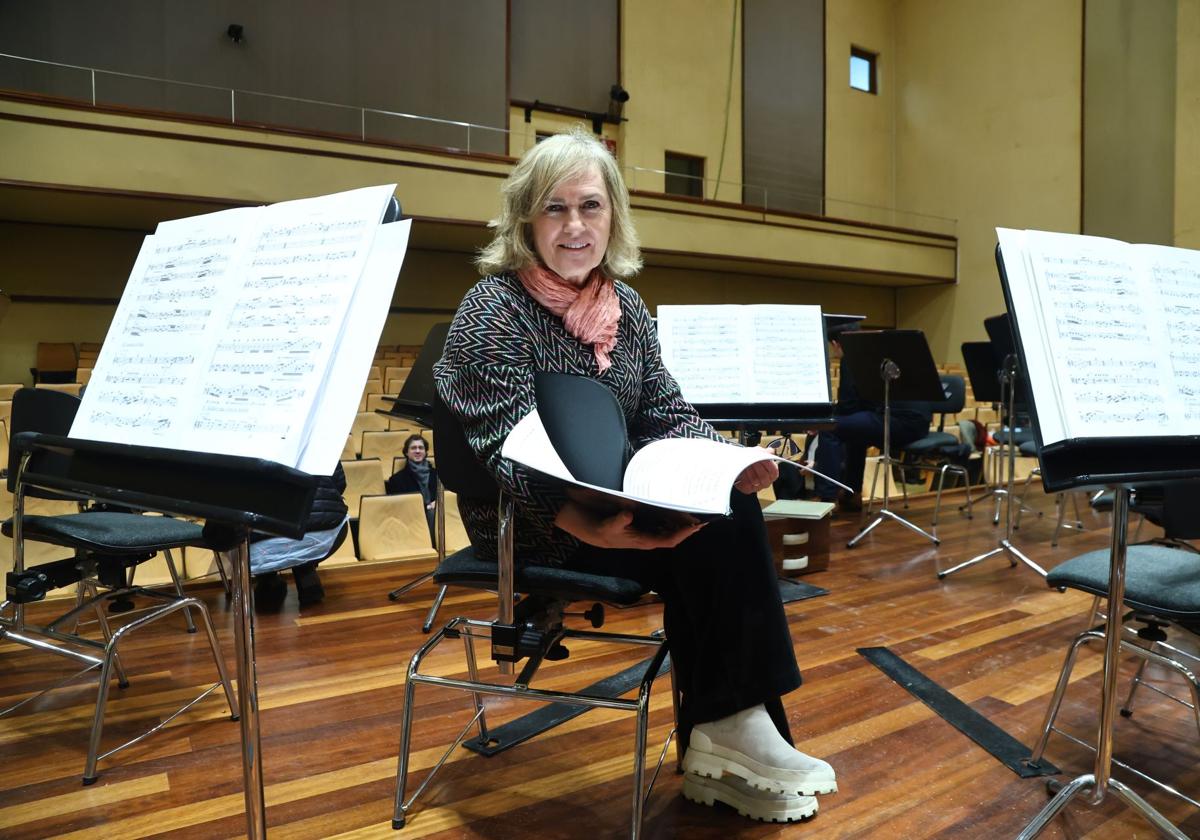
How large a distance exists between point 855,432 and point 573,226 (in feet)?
10.5

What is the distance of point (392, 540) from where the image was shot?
343cm

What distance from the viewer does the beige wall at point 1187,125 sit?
7859mm

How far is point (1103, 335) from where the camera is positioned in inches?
47.6

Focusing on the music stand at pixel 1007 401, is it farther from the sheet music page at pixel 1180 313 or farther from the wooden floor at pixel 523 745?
the sheet music page at pixel 1180 313

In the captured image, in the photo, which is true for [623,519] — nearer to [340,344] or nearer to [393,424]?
A: [340,344]

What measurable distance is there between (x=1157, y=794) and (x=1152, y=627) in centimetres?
33

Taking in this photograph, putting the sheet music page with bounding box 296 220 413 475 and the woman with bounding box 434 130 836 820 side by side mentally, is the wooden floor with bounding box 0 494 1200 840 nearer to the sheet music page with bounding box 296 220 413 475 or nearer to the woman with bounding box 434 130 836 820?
the woman with bounding box 434 130 836 820

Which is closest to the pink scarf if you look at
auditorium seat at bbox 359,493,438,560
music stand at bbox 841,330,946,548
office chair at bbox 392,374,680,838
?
office chair at bbox 392,374,680,838

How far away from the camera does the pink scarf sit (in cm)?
142

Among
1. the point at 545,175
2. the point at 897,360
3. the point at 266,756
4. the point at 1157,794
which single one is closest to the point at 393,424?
the point at 897,360

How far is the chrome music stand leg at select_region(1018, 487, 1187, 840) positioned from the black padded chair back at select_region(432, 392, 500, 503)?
89 centimetres

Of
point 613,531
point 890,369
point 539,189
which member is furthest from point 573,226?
point 890,369

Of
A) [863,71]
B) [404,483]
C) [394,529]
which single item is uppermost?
[863,71]

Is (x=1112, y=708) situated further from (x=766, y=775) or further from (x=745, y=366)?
(x=745, y=366)
